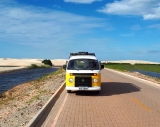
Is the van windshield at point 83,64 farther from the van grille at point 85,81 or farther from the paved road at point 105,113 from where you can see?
the paved road at point 105,113

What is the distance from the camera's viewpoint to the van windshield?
50.8 ft

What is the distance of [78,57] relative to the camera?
16250 mm

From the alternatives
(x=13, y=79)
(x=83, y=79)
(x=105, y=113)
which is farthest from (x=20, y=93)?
(x=13, y=79)

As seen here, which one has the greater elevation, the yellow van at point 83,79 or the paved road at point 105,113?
the yellow van at point 83,79

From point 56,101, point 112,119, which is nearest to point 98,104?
point 56,101

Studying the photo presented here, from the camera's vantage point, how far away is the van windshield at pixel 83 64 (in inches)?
610

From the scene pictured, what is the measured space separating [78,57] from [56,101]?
13.4 feet

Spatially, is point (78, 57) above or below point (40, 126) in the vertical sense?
above

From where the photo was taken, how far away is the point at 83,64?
15.9 m

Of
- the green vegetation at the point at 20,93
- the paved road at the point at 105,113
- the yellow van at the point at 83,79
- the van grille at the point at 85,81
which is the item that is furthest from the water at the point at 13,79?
the paved road at the point at 105,113

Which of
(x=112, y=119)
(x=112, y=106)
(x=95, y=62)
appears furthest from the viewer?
(x=95, y=62)

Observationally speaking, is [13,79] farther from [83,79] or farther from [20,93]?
[83,79]

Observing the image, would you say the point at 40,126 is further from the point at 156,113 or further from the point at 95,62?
the point at 95,62

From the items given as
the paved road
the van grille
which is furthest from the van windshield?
the paved road
